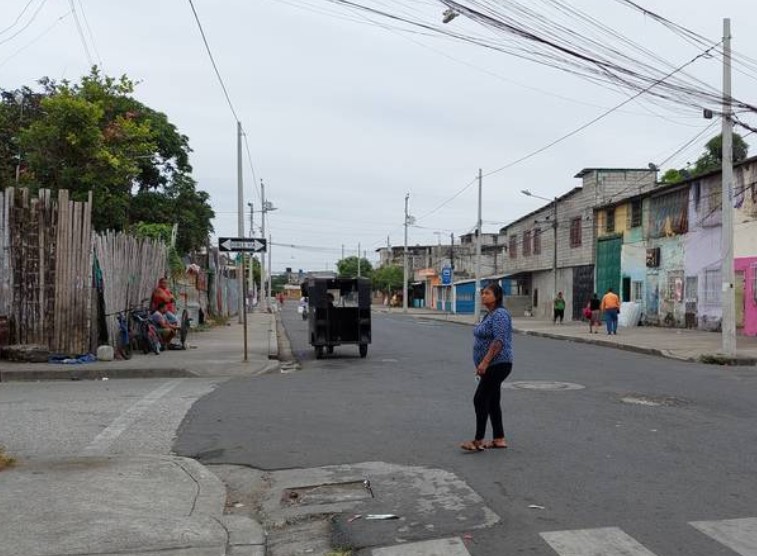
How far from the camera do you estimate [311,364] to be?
55.2ft

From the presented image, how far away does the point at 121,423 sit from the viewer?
9.22 metres

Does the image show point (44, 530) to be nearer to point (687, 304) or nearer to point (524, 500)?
point (524, 500)

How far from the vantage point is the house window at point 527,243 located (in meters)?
48.6

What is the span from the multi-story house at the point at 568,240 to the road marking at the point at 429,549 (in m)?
32.5

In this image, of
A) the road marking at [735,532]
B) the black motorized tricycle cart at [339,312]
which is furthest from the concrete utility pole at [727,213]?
the road marking at [735,532]

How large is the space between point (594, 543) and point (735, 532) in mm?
1002

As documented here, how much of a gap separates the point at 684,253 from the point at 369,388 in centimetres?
2104

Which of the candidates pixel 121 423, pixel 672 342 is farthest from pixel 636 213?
pixel 121 423

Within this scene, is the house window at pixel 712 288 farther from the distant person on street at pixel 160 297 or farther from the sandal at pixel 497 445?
the sandal at pixel 497 445

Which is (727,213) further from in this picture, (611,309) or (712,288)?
(712,288)

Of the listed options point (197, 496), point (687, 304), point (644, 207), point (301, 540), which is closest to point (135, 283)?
point (197, 496)

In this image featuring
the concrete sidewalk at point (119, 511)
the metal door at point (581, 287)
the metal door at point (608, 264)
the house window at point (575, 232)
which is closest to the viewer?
the concrete sidewalk at point (119, 511)

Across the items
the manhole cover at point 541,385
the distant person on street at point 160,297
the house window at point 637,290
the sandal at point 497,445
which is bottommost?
the sandal at point 497,445

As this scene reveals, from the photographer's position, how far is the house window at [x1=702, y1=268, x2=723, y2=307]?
1064 inches
